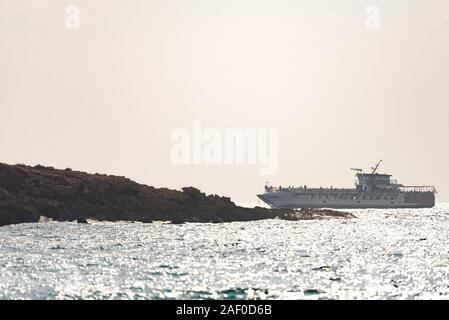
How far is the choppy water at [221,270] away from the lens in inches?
1723

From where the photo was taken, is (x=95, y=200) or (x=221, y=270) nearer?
(x=221, y=270)

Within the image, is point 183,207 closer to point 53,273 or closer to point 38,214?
point 38,214

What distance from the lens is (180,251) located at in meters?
73.6

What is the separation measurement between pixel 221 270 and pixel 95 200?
103 meters

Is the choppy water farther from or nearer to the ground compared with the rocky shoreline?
nearer to the ground

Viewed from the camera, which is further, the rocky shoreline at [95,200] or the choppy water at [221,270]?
the rocky shoreline at [95,200]

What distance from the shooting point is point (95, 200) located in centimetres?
15512

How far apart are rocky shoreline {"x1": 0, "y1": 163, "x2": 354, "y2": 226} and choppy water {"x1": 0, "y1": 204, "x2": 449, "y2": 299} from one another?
2276 inches

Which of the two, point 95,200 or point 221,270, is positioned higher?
point 95,200

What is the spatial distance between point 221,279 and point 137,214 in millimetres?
108502

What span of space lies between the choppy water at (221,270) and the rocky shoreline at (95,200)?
57.8 metres

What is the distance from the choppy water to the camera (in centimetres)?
4376

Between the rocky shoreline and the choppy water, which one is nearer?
the choppy water
